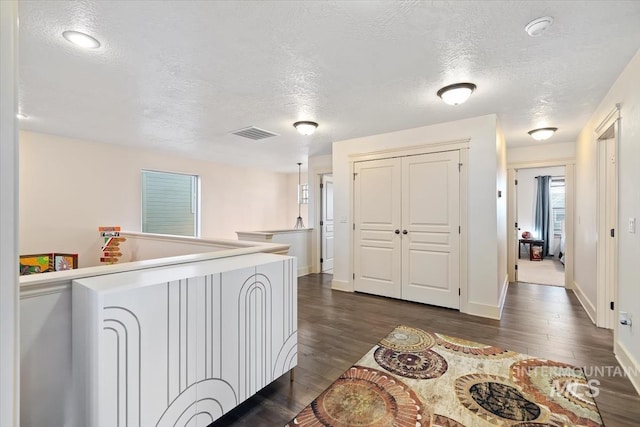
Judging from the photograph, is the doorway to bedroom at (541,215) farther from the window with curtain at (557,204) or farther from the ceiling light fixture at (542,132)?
the ceiling light fixture at (542,132)

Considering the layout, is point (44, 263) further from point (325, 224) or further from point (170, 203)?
point (325, 224)

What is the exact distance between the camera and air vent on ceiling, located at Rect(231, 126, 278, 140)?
4.03 metres

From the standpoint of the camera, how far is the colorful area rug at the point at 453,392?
5.79 feet

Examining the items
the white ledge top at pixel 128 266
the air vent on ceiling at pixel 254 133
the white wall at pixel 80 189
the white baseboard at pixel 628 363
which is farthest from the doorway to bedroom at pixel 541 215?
the white wall at pixel 80 189

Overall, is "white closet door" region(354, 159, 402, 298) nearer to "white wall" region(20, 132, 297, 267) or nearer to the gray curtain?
→ "white wall" region(20, 132, 297, 267)

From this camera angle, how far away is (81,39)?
6.31 ft

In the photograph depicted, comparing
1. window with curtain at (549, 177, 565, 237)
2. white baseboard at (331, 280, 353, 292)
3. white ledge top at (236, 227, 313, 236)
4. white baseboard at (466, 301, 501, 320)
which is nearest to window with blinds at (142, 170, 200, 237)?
white ledge top at (236, 227, 313, 236)

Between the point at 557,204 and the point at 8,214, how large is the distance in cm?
1061

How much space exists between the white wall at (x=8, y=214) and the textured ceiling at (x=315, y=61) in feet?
3.45

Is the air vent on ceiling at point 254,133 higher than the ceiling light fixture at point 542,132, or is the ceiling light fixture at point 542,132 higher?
the air vent on ceiling at point 254,133

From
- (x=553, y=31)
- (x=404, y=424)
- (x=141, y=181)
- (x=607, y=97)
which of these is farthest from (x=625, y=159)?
(x=141, y=181)

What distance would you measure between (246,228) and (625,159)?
6.78 metres

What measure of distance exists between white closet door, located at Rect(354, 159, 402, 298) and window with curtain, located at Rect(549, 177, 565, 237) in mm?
6790

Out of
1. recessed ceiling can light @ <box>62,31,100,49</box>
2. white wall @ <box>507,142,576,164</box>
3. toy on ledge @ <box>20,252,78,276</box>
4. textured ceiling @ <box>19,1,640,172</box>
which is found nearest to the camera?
textured ceiling @ <box>19,1,640,172</box>
